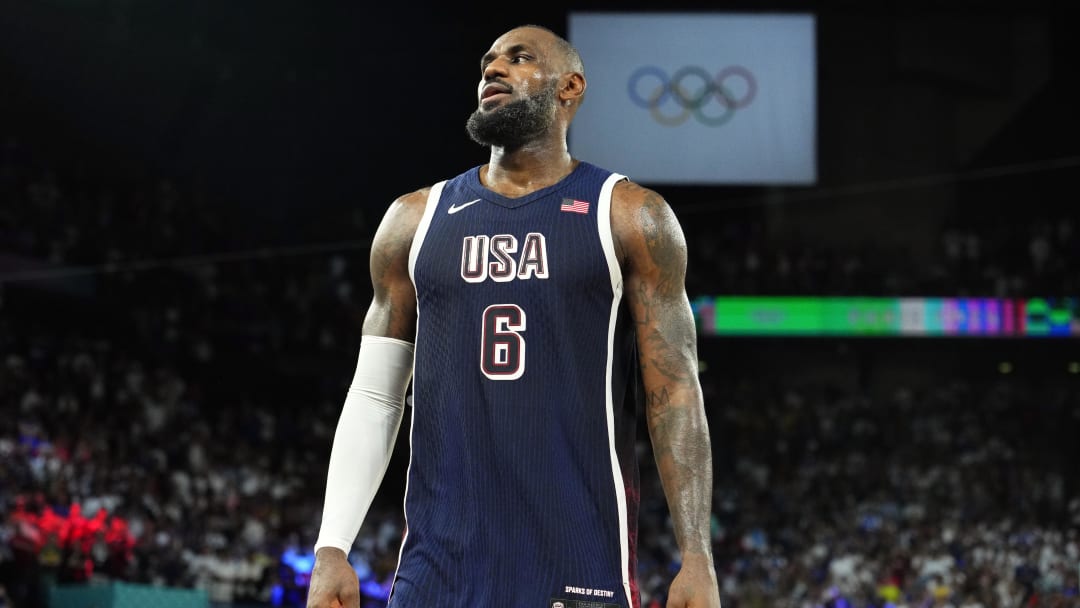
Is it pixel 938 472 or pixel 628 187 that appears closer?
pixel 628 187

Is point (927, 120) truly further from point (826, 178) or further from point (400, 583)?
point (400, 583)

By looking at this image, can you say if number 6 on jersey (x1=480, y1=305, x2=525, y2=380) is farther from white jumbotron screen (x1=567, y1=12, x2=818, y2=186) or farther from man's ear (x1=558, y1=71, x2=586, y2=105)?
white jumbotron screen (x1=567, y1=12, x2=818, y2=186)

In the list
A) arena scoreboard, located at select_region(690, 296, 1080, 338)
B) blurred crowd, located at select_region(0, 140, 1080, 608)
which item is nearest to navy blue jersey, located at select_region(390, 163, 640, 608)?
blurred crowd, located at select_region(0, 140, 1080, 608)

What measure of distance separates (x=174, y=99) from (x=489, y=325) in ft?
71.6

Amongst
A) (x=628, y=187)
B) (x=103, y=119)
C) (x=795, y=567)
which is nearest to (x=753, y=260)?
(x=795, y=567)

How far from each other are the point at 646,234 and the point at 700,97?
2434 cm

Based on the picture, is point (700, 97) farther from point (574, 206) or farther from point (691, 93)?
point (574, 206)

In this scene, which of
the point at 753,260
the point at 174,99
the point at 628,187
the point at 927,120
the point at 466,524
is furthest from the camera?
the point at 927,120

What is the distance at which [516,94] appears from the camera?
3379 millimetres

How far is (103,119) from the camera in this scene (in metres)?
22.6

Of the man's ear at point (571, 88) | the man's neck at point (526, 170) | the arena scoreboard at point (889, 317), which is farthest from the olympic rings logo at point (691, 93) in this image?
the man's neck at point (526, 170)

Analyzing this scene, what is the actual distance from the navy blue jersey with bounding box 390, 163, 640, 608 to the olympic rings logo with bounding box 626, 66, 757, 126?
78.7 ft

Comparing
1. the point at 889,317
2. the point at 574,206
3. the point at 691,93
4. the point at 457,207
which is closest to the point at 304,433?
the point at 889,317

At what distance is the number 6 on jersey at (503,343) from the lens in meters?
3.17
